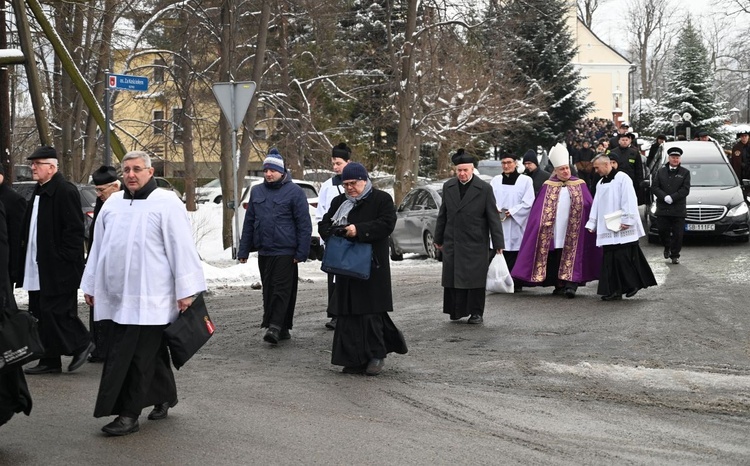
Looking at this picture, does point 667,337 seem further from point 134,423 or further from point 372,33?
point 372,33

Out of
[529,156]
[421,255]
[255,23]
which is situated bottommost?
[421,255]

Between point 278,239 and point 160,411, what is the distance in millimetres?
4043

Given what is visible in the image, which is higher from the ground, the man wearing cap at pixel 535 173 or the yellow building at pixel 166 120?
the yellow building at pixel 166 120

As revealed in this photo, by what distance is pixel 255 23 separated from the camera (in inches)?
1153

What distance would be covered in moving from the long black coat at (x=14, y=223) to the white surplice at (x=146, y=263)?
2.67m

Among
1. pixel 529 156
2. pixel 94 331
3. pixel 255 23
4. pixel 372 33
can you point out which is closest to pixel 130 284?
pixel 94 331

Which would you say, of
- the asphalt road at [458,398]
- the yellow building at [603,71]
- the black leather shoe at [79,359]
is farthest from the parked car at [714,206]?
the yellow building at [603,71]

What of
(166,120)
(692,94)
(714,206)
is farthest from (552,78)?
(714,206)

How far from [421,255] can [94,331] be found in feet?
44.0

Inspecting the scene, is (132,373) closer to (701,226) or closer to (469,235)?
(469,235)

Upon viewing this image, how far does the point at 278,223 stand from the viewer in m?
11.6

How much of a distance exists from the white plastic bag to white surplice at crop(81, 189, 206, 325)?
658 centimetres

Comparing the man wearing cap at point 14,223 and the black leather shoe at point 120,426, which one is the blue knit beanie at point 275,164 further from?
the black leather shoe at point 120,426

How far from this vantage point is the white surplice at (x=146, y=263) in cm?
740
